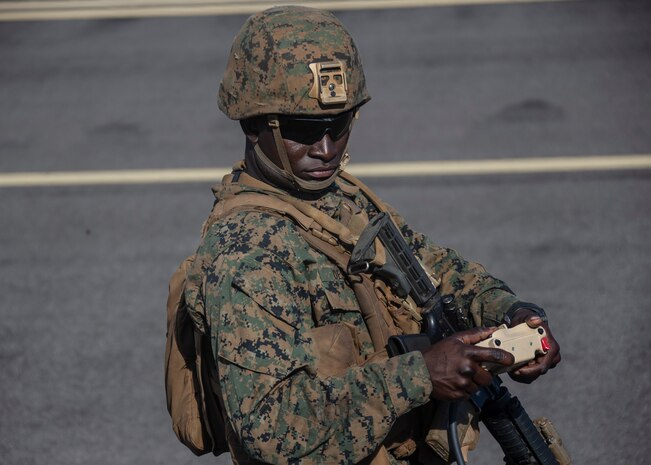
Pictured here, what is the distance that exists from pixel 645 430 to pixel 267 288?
3.49 meters

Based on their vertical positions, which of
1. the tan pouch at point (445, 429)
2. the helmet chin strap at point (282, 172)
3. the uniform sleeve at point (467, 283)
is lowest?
the tan pouch at point (445, 429)

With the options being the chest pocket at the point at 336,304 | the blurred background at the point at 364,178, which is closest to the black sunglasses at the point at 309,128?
the chest pocket at the point at 336,304

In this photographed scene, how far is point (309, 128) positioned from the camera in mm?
3998

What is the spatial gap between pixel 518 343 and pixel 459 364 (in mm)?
254

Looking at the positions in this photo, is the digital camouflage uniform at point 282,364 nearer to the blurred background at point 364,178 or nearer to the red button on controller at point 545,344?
the red button on controller at point 545,344

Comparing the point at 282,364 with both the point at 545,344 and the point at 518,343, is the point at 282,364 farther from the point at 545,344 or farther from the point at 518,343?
the point at 545,344

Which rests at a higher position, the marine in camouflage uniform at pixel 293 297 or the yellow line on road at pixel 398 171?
the marine in camouflage uniform at pixel 293 297

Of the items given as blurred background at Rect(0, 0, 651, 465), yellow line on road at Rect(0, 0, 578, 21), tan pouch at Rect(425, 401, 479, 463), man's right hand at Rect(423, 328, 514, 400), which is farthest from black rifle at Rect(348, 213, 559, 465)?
yellow line on road at Rect(0, 0, 578, 21)

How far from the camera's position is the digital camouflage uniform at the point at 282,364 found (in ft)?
11.5

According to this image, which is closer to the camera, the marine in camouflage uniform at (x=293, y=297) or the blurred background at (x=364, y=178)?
the marine in camouflage uniform at (x=293, y=297)

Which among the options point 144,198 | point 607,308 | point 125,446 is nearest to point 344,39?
point 125,446

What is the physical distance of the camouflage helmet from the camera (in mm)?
3926

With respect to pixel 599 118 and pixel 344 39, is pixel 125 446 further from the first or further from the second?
pixel 599 118

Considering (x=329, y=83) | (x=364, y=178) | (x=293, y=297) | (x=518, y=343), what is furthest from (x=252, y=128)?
(x=364, y=178)
